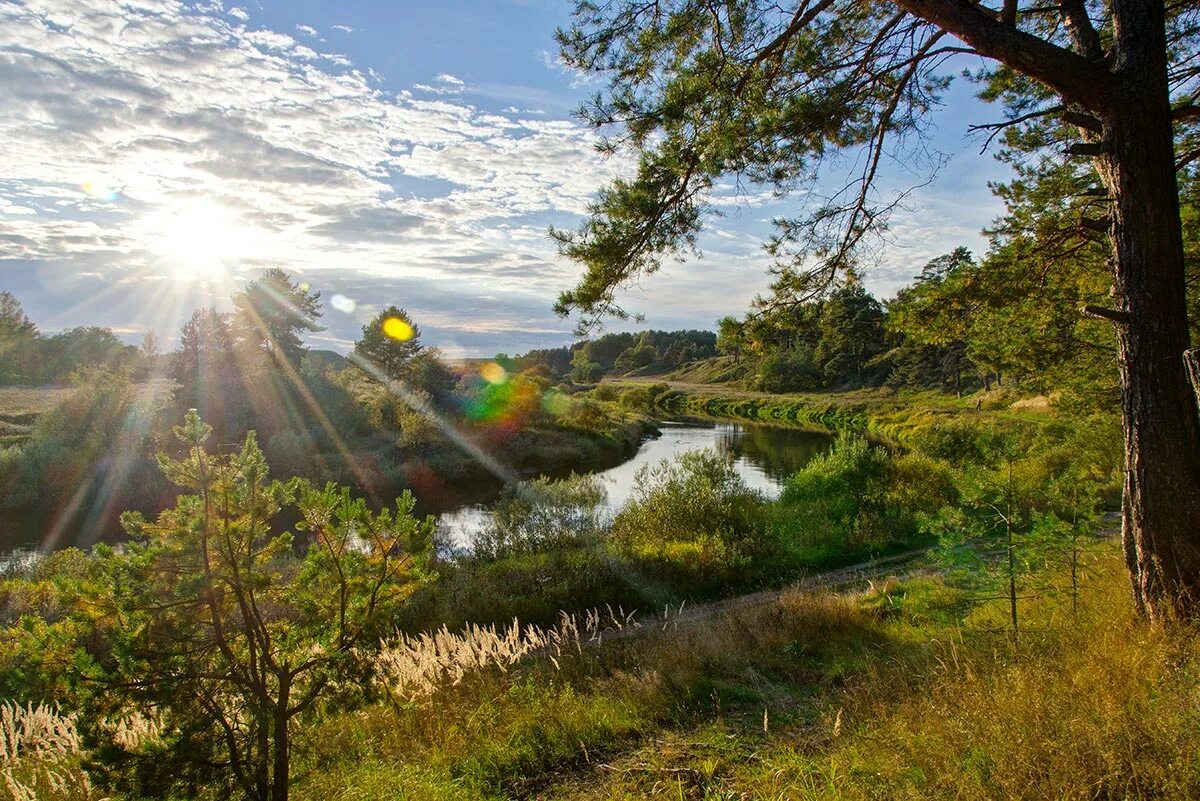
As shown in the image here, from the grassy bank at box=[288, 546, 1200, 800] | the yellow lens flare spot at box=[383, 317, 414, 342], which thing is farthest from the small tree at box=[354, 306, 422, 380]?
the grassy bank at box=[288, 546, 1200, 800]

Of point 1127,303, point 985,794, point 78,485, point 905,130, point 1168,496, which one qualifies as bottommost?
point 78,485

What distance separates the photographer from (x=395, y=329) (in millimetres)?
52594

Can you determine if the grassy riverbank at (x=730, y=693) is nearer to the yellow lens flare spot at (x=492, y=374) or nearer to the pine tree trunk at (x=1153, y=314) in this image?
the pine tree trunk at (x=1153, y=314)

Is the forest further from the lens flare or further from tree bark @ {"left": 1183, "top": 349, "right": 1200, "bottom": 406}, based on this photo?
the lens flare

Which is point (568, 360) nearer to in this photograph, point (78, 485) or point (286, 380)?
point (286, 380)

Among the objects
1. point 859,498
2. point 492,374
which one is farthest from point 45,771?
point 492,374

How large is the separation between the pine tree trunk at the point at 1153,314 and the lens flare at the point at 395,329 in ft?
171

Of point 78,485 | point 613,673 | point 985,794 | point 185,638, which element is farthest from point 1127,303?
point 78,485

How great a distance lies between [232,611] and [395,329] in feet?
170

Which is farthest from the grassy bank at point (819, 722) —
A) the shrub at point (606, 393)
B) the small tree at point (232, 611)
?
the shrub at point (606, 393)

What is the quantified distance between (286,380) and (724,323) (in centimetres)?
3801

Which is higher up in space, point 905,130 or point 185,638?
point 905,130

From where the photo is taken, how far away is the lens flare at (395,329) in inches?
2068

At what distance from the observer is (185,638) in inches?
133
